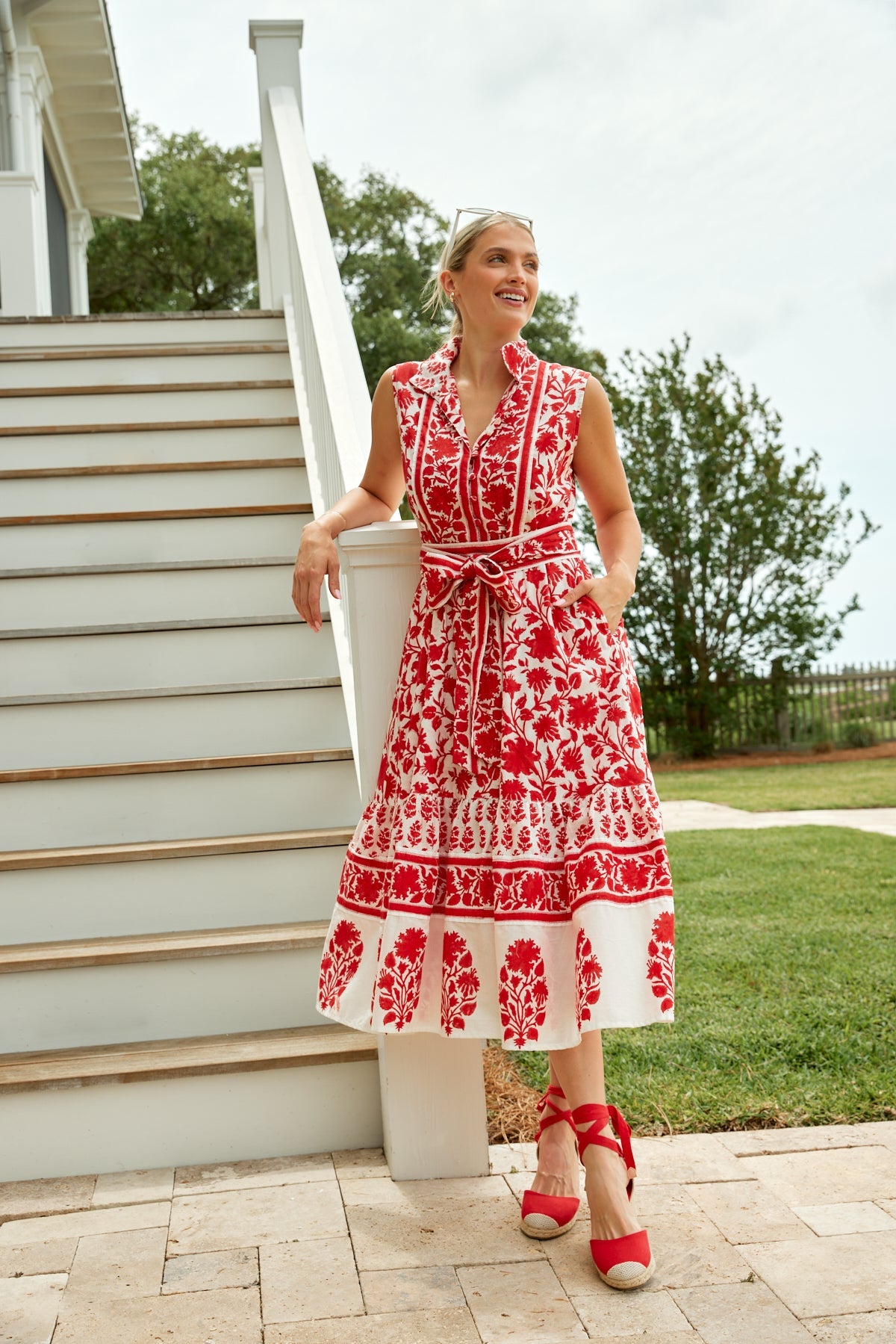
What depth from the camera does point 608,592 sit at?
6.30ft

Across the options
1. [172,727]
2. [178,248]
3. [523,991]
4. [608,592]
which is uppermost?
[178,248]

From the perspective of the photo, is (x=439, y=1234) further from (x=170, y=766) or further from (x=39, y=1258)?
(x=170, y=766)

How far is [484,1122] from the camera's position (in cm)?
217

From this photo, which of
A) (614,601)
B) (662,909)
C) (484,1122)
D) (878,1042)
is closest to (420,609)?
(614,601)

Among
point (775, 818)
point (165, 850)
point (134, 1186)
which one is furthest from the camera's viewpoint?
point (775, 818)

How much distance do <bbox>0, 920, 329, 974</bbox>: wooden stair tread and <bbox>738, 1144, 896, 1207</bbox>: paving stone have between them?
930mm

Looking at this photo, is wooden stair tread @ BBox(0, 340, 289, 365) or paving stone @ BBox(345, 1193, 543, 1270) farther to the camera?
wooden stair tread @ BBox(0, 340, 289, 365)

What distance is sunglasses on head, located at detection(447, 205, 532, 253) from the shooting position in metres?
2.00

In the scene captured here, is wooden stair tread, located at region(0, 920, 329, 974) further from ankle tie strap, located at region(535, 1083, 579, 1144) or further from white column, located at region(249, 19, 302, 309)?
white column, located at region(249, 19, 302, 309)

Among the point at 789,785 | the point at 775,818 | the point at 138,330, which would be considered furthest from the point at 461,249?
the point at 789,785

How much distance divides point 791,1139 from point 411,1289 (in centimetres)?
86

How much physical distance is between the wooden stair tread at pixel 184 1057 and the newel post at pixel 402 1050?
0.45 ft

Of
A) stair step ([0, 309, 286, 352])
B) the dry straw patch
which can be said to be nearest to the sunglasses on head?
the dry straw patch

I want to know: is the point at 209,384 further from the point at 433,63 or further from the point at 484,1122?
the point at 433,63
